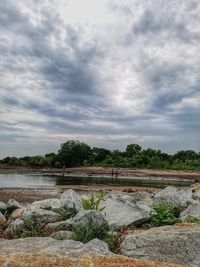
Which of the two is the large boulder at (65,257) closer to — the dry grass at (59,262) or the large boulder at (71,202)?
the dry grass at (59,262)

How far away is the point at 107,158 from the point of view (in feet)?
402

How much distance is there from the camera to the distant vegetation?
112 metres

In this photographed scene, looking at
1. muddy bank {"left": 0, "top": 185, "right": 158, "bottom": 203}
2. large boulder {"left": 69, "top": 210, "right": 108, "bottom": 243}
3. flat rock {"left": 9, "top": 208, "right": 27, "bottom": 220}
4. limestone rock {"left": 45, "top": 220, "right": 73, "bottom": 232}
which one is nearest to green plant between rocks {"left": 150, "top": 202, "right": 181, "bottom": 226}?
limestone rock {"left": 45, "top": 220, "right": 73, "bottom": 232}

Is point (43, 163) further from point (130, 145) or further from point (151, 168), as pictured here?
point (151, 168)

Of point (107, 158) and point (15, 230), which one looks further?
point (107, 158)

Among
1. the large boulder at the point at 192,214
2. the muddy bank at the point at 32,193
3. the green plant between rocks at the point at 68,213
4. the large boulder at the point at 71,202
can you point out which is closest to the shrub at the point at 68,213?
the green plant between rocks at the point at 68,213

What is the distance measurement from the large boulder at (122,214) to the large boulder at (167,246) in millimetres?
3590

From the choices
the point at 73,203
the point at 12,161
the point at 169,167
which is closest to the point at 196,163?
the point at 169,167

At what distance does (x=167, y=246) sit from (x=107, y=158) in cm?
11550

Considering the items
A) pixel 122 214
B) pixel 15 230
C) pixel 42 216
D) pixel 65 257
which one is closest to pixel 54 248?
pixel 65 257

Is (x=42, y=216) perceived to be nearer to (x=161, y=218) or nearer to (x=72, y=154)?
(x=161, y=218)

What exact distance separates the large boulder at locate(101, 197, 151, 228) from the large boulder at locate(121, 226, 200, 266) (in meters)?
3.59

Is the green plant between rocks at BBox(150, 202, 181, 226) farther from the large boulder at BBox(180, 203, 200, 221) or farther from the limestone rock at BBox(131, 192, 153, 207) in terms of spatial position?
the limestone rock at BBox(131, 192, 153, 207)

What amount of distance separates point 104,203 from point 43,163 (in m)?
115
